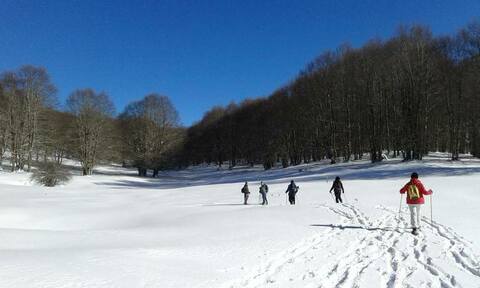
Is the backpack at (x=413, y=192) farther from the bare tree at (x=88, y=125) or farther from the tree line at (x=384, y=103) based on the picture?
the bare tree at (x=88, y=125)

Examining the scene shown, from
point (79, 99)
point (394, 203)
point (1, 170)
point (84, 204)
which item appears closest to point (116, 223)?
point (84, 204)

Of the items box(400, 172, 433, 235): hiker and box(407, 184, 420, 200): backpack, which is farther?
box(407, 184, 420, 200): backpack

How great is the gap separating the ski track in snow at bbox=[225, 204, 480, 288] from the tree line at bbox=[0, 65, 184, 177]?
35.4 m

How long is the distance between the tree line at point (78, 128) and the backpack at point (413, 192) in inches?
1388

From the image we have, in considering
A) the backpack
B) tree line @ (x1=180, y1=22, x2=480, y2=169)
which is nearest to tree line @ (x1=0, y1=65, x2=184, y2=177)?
tree line @ (x1=180, y1=22, x2=480, y2=169)

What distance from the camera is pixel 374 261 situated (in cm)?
870

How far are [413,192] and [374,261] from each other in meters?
5.24

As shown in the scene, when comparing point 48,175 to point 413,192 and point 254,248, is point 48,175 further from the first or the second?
point 413,192

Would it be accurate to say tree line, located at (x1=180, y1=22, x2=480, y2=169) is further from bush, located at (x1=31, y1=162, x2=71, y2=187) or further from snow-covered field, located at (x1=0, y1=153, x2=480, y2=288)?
bush, located at (x1=31, y1=162, x2=71, y2=187)

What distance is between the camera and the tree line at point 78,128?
49250 millimetres

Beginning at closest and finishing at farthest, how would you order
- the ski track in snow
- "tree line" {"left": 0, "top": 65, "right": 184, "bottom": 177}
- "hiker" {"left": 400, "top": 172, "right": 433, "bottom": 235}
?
the ski track in snow, "hiker" {"left": 400, "top": 172, "right": 433, "bottom": 235}, "tree line" {"left": 0, "top": 65, "right": 184, "bottom": 177}

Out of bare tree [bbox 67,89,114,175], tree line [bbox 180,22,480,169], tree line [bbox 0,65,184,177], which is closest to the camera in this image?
tree line [bbox 180,22,480,169]

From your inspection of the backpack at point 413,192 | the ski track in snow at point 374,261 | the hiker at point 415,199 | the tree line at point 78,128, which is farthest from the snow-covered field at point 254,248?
the tree line at point 78,128

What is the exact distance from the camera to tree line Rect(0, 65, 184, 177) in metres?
49.2
